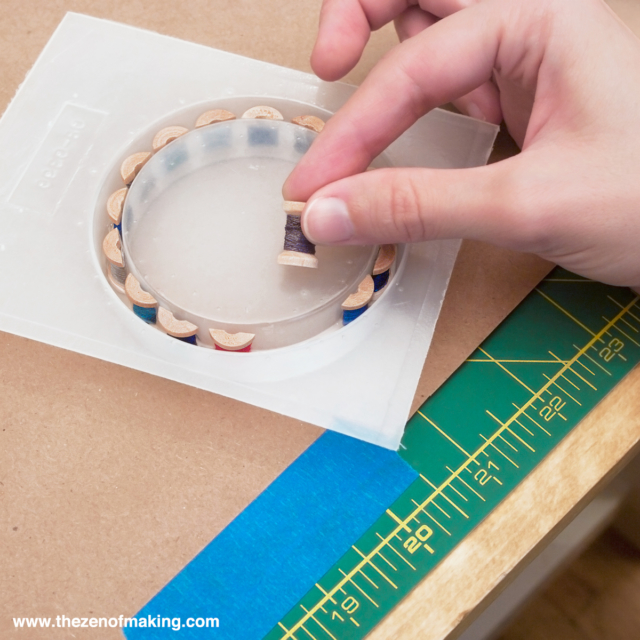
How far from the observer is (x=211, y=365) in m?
0.80

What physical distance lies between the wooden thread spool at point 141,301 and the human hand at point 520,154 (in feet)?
0.71

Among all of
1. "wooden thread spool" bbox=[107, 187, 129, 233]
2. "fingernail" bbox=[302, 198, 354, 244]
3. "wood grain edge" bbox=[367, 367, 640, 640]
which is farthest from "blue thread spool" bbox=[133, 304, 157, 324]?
"wood grain edge" bbox=[367, 367, 640, 640]

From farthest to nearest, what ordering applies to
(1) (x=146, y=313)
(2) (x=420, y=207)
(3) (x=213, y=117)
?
(3) (x=213, y=117) → (1) (x=146, y=313) → (2) (x=420, y=207)

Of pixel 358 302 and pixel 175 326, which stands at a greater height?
pixel 358 302

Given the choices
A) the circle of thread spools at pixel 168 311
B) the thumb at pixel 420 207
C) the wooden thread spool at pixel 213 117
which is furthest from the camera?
the wooden thread spool at pixel 213 117

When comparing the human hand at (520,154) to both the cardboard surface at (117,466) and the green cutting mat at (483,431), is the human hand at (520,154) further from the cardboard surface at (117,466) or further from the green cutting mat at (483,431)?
the cardboard surface at (117,466)

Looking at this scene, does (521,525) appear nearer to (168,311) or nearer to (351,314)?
(351,314)

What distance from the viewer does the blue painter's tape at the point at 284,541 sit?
753 millimetres

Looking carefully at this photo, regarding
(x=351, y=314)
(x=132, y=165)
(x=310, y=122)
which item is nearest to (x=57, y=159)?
(x=132, y=165)

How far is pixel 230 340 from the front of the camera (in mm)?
792

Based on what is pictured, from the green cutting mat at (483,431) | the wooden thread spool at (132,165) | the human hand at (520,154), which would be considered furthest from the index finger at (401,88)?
the green cutting mat at (483,431)

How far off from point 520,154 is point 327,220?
22 centimetres

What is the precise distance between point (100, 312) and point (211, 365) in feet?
0.51

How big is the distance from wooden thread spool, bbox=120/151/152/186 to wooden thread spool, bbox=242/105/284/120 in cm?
15
